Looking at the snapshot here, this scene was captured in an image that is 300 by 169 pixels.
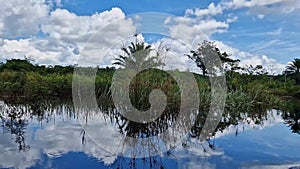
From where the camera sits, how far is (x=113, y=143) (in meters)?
4.23

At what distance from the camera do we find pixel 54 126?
212 inches

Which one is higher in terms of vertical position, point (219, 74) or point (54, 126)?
point (219, 74)

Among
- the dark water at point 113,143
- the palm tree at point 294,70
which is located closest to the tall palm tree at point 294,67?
the palm tree at point 294,70

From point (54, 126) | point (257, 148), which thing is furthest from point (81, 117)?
point (257, 148)

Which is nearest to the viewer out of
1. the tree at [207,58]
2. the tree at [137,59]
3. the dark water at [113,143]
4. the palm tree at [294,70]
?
the dark water at [113,143]

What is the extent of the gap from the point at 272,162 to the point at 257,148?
25.2 inches

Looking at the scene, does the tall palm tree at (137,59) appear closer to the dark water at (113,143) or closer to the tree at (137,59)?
the tree at (137,59)

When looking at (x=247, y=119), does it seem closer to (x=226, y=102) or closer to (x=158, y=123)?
(x=226, y=102)

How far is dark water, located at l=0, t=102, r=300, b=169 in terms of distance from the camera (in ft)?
11.3

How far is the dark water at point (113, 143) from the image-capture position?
346cm

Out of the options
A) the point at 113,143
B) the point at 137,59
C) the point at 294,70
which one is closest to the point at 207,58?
the point at 137,59

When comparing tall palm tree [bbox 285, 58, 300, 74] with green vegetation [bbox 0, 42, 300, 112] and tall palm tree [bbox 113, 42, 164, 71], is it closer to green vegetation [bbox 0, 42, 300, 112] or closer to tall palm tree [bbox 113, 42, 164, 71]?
green vegetation [bbox 0, 42, 300, 112]

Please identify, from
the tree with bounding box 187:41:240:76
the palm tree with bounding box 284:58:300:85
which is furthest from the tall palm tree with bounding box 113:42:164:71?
the palm tree with bounding box 284:58:300:85

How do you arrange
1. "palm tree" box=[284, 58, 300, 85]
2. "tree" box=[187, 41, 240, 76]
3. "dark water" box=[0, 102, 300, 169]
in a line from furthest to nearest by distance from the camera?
"palm tree" box=[284, 58, 300, 85]
"tree" box=[187, 41, 240, 76]
"dark water" box=[0, 102, 300, 169]
